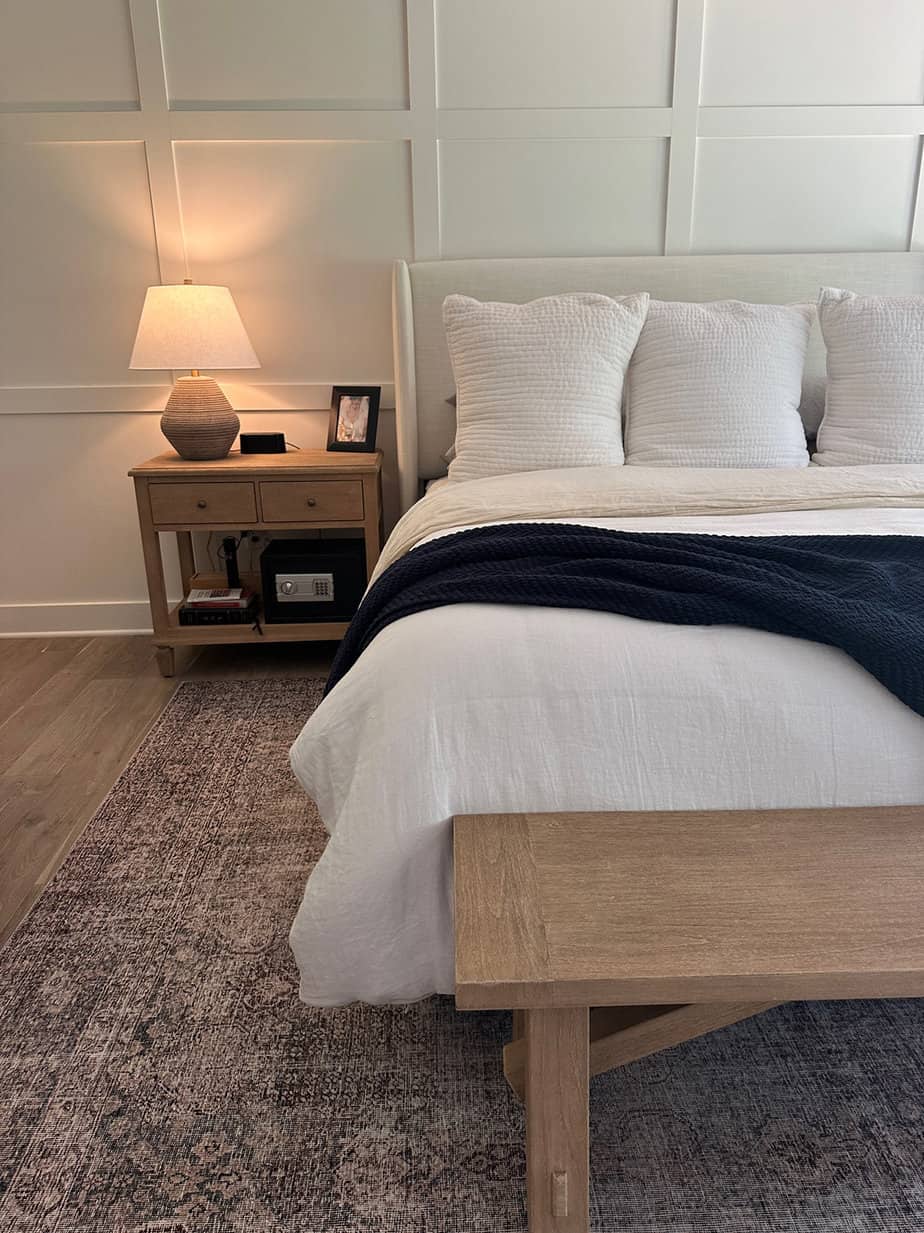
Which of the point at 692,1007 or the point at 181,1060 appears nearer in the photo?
the point at 692,1007

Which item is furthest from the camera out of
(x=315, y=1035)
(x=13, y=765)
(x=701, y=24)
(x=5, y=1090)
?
(x=701, y=24)

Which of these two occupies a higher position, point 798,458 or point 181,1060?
point 798,458

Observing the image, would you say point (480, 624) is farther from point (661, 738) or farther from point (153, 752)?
point (153, 752)

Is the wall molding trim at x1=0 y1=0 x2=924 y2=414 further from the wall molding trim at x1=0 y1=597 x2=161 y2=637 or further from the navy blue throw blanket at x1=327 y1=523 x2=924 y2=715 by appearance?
the navy blue throw blanket at x1=327 y1=523 x2=924 y2=715

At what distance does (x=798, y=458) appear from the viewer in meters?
2.66

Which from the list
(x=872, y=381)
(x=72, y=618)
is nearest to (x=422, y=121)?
(x=872, y=381)

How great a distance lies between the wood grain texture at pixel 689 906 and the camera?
1.00m

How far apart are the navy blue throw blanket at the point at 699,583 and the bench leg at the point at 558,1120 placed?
1.96 ft

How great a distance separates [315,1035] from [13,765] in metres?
1.35

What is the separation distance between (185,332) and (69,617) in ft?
3.98

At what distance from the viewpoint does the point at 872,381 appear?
2.64 m

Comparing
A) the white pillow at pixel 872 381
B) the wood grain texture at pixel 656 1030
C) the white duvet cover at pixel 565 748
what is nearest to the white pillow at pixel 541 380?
the white pillow at pixel 872 381

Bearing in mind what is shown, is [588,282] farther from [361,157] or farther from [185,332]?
[185,332]

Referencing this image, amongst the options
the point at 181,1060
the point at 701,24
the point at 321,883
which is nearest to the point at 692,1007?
the point at 321,883
